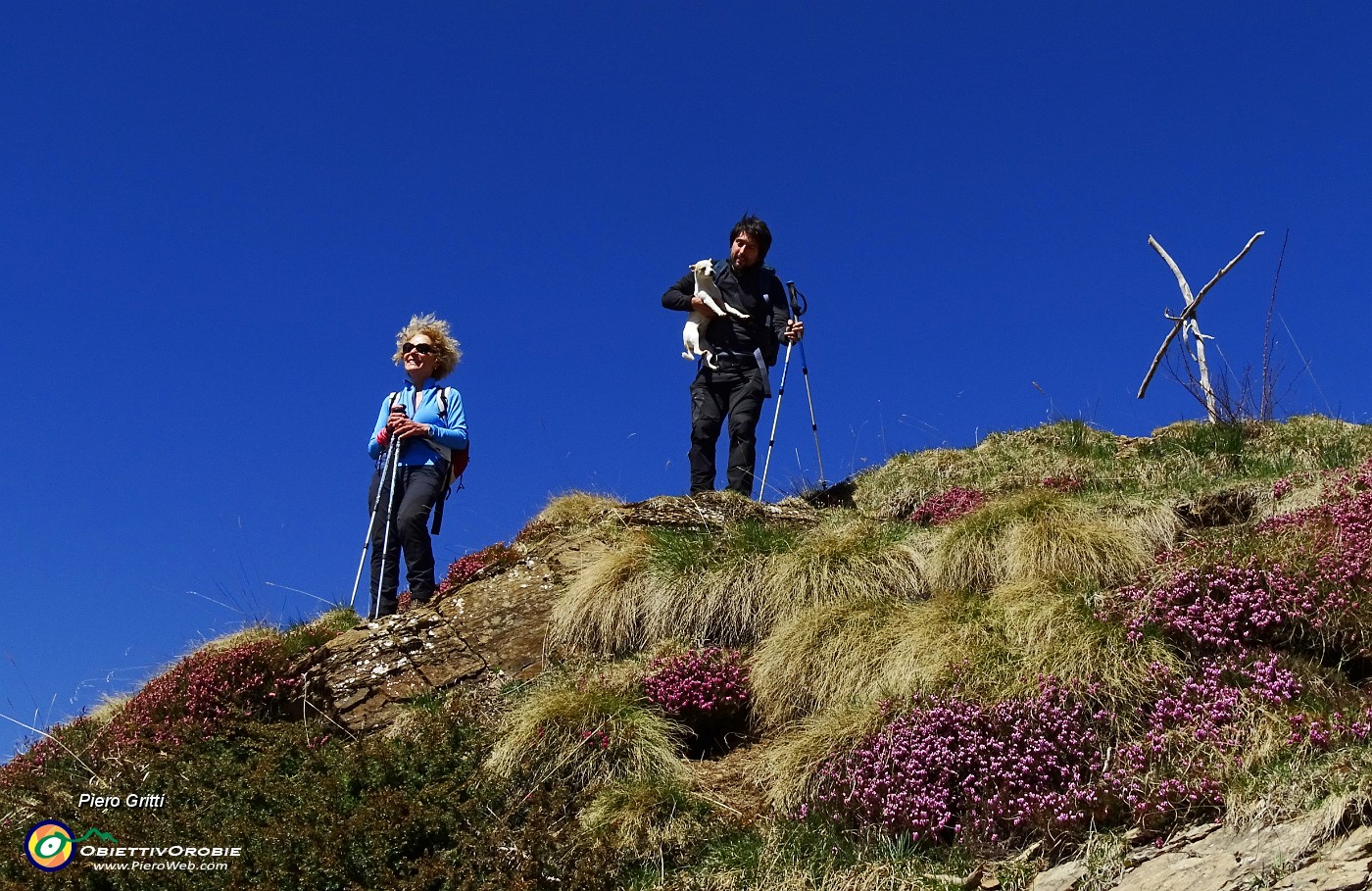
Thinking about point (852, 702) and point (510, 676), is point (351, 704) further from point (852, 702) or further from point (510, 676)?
point (852, 702)

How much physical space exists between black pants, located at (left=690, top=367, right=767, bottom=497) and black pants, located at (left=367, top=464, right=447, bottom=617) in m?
2.78

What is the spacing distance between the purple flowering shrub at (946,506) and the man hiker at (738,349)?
5.66 feet

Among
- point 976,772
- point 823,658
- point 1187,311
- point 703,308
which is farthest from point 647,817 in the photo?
point 1187,311

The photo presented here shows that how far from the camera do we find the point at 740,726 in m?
7.83

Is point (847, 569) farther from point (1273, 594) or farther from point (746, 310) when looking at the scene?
point (746, 310)

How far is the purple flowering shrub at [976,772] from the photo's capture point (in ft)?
19.1

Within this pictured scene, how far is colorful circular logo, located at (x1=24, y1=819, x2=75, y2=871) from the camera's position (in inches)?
264


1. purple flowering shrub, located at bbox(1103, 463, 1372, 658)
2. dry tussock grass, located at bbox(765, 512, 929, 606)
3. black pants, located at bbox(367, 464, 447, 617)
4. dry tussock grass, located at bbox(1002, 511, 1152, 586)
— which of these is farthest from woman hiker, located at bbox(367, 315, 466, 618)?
purple flowering shrub, located at bbox(1103, 463, 1372, 658)

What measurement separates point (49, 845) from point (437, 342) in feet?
17.6

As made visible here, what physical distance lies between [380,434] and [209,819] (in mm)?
4091

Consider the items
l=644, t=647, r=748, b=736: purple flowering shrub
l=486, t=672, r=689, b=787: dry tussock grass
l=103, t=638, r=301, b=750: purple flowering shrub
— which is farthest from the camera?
l=103, t=638, r=301, b=750: purple flowering shrub

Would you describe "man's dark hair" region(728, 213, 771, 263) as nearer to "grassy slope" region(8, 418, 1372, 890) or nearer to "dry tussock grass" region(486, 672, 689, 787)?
"grassy slope" region(8, 418, 1372, 890)

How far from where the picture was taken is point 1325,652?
645 cm

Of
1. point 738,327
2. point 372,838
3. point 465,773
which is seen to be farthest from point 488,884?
point 738,327
